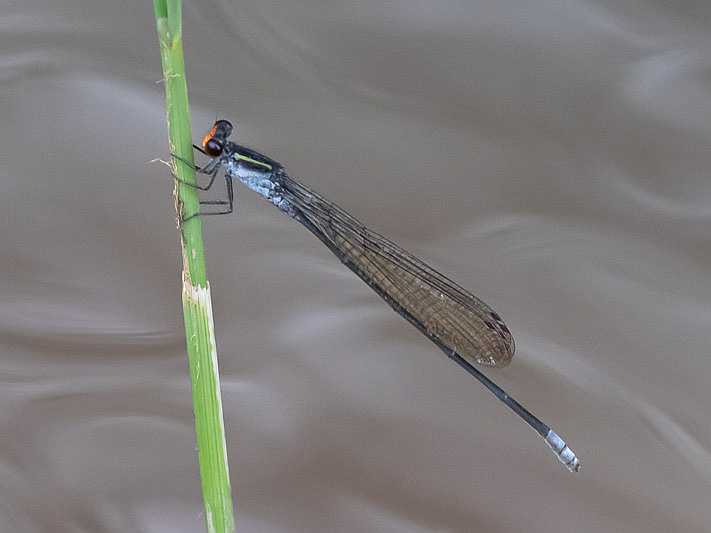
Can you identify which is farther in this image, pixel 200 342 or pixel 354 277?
pixel 354 277

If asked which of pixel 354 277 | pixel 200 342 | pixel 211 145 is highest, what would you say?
pixel 354 277

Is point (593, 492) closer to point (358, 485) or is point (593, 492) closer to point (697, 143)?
point (358, 485)

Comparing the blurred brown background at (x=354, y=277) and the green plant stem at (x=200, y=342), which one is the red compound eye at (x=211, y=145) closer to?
the green plant stem at (x=200, y=342)

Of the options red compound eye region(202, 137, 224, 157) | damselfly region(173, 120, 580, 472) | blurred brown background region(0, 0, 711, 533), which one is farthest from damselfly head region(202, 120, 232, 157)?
blurred brown background region(0, 0, 711, 533)

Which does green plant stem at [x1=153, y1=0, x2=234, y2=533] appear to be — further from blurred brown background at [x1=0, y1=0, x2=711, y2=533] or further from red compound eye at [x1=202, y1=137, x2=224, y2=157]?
blurred brown background at [x1=0, y1=0, x2=711, y2=533]

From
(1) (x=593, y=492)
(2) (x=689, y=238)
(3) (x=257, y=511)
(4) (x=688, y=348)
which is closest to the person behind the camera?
(3) (x=257, y=511)

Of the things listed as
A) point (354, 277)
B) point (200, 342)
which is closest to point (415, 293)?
point (354, 277)

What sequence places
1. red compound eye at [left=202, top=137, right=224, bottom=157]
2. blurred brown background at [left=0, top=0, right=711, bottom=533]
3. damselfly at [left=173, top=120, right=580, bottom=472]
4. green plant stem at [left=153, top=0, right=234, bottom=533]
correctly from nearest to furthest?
1. green plant stem at [left=153, top=0, right=234, bottom=533]
2. red compound eye at [left=202, top=137, right=224, bottom=157]
3. damselfly at [left=173, top=120, right=580, bottom=472]
4. blurred brown background at [left=0, top=0, right=711, bottom=533]

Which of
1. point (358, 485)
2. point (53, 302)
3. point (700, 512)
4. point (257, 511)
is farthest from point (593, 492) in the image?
point (53, 302)

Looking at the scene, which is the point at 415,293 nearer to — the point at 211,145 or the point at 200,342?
the point at 211,145
